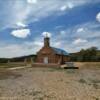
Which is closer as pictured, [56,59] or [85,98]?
[85,98]

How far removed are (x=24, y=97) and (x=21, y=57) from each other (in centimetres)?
4591

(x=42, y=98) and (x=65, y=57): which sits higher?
(x=65, y=57)

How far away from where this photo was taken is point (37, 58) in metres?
48.2

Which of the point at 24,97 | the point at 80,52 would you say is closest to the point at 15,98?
the point at 24,97

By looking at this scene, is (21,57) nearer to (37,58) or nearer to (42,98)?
(37,58)

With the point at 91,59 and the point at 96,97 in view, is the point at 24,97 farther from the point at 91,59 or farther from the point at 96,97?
the point at 91,59

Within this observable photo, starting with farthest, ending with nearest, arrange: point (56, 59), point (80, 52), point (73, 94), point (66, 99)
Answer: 1. point (80, 52)
2. point (56, 59)
3. point (73, 94)
4. point (66, 99)

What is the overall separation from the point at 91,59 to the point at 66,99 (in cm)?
4336

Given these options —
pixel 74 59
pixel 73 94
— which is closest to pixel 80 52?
pixel 74 59

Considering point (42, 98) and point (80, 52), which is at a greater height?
point (80, 52)

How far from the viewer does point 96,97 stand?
11023mm

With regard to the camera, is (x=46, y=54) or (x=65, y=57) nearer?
(x=46, y=54)

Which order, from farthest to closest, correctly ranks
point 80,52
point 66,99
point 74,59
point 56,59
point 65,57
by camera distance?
point 80,52
point 74,59
point 65,57
point 56,59
point 66,99

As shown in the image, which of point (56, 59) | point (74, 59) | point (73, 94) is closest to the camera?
point (73, 94)
